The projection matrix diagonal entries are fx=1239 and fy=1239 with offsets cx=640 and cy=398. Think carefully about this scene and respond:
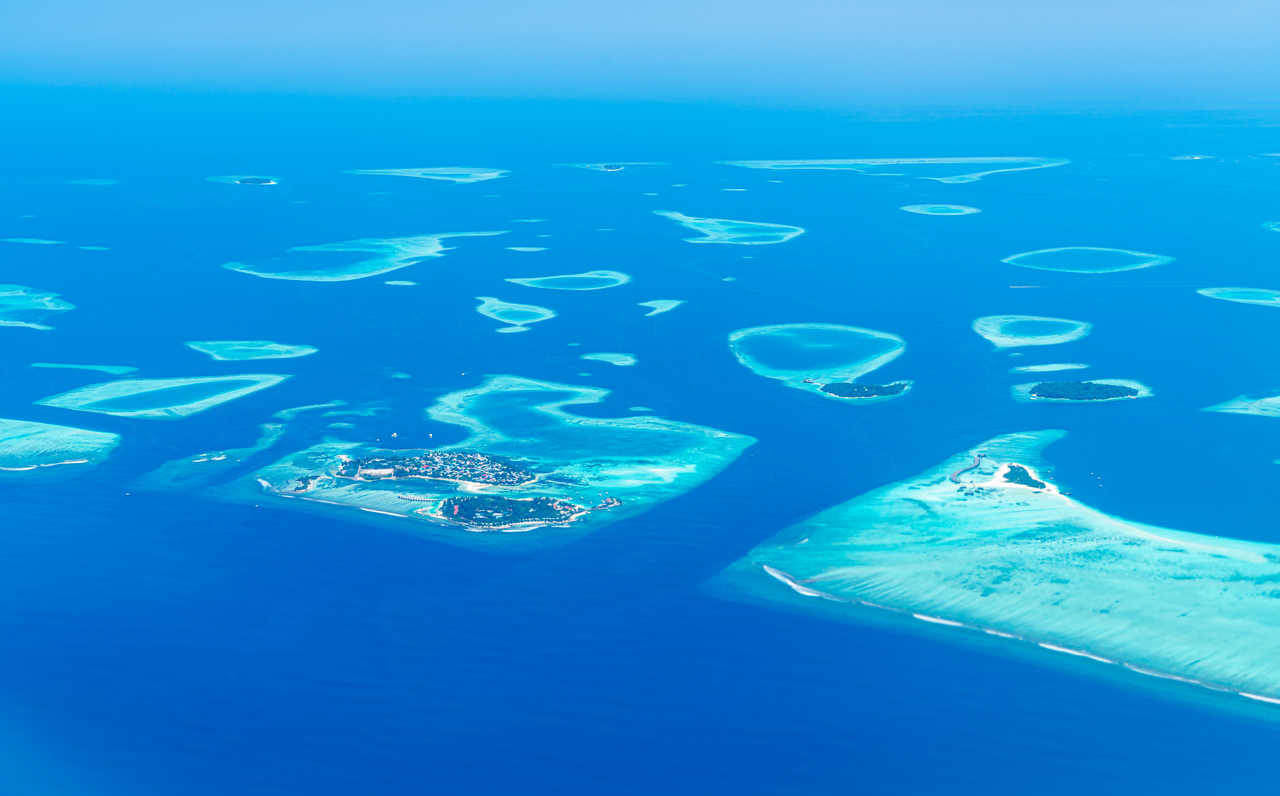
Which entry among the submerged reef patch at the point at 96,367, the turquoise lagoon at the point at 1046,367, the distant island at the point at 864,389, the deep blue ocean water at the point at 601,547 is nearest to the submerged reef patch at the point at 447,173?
the deep blue ocean water at the point at 601,547

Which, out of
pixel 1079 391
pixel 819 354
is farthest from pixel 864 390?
pixel 1079 391

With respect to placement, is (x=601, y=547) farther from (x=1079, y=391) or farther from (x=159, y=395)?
(x=1079, y=391)

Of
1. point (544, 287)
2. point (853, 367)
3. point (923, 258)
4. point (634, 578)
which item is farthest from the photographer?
point (923, 258)

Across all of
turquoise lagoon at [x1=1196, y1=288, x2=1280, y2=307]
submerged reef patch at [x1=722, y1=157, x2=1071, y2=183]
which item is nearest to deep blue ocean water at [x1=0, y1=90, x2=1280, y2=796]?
turquoise lagoon at [x1=1196, y1=288, x2=1280, y2=307]

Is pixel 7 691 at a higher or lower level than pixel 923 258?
lower

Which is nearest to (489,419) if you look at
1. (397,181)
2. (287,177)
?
(397,181)

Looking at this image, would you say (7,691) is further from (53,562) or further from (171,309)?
(171,309)

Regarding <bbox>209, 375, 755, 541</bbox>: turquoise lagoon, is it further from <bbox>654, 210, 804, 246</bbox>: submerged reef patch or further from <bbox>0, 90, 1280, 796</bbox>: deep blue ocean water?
<bbox>654, 210, 804, 246</bbox>: submerged reef patch
